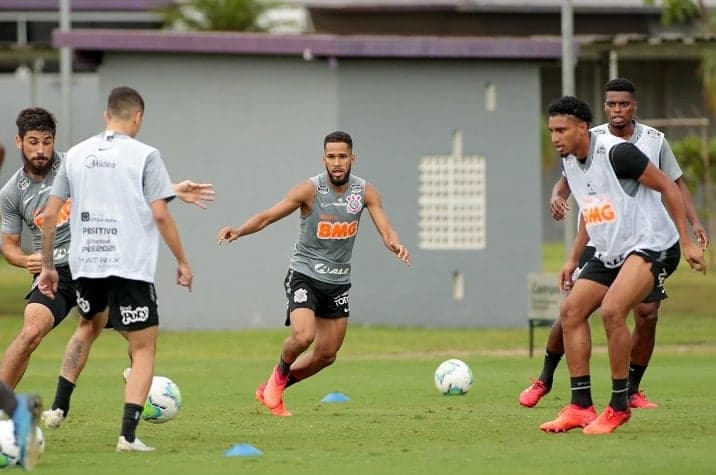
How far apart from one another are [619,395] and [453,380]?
3.73 meters

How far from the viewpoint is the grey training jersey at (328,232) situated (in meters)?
13.6

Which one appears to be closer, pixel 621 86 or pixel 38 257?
pixel 38 257

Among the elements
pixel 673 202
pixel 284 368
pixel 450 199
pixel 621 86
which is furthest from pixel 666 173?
pixel 450 199

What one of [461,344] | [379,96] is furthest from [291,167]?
[461,344]

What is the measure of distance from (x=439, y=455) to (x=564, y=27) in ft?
54.3

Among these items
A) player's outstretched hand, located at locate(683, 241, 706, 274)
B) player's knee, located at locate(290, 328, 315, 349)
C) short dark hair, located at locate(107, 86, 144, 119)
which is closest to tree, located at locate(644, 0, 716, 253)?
player's knee, located at locate(290, 328, 315, 349)

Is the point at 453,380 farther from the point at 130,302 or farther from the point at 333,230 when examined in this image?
the point at 130,302

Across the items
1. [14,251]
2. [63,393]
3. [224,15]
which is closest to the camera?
[63,393]

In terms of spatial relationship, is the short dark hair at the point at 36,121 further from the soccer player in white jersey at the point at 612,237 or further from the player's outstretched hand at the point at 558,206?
the player's outstretched hand at the point at 558,206

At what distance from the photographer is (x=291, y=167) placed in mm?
27609

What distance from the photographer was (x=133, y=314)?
34.2 feet

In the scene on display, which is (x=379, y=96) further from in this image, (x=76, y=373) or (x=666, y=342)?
(x=76, y=373)

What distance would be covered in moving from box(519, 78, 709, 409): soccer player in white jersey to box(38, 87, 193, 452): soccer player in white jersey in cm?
359

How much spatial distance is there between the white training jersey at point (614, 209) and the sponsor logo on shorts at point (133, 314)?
3147 mm
